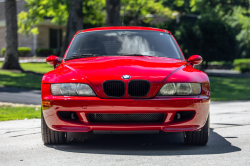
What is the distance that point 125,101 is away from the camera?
16.5 feet

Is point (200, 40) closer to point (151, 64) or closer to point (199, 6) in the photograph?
point (199, 6)

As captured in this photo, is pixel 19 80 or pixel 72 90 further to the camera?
pixel 19 80

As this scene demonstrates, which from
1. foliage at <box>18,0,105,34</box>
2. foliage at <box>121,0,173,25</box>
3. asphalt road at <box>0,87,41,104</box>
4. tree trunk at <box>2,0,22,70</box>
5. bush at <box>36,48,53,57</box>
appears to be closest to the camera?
asphalt road at <box>0,87,41,104</box>

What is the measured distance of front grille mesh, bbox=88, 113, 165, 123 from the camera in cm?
515

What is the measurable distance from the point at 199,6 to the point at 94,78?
113 feet

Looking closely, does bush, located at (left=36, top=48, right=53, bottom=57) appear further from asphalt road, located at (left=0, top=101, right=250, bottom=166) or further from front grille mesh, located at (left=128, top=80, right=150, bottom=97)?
front grille mesh, located at (left=128, top=80, right=150, bottom=97)

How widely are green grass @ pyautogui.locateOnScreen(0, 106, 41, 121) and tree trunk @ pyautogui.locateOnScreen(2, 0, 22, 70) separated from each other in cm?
1292

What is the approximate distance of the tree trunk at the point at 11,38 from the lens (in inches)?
914

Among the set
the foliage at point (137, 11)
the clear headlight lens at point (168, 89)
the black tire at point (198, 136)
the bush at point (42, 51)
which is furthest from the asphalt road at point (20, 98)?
the bush at point (42, 51)

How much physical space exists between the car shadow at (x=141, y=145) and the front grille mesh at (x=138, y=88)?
727 mm

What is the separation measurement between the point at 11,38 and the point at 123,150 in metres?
19.3

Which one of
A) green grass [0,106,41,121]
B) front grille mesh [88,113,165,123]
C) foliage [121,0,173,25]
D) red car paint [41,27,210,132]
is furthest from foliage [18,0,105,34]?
front grille mesh [88,113,165,123]

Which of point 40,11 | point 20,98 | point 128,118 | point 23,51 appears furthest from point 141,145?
point 23,51

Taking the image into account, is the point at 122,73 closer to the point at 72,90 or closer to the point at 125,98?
the point at 125,98
